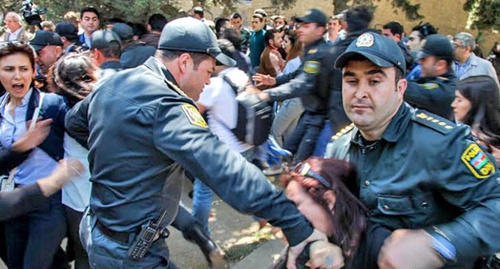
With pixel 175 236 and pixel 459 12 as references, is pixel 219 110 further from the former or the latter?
pixel 459 12

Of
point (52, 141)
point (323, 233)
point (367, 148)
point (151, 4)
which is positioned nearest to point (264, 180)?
point (323, 233)

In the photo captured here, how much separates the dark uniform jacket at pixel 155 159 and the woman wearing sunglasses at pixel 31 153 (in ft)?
→ 3.12

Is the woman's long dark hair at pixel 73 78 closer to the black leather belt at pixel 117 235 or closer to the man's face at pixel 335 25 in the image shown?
the black leather belt at pixel 117 235

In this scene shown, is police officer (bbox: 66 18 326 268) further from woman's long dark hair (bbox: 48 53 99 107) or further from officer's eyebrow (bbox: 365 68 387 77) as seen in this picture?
woman's long dark hair (bbox: 48 53 99 107)

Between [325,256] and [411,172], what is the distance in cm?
46

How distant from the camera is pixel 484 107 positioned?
3.16 m

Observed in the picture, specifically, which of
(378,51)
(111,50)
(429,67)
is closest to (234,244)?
(111,50)

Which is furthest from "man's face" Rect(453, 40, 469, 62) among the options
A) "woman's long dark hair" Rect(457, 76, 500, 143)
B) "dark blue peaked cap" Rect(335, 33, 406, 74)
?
"dark blue peaked cap" Rect(335, 33, 406, 74)

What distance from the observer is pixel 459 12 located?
1711 cm

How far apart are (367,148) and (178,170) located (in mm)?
875

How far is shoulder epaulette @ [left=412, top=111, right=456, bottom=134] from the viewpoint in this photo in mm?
1758

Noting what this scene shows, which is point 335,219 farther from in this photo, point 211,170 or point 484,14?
point 484,14

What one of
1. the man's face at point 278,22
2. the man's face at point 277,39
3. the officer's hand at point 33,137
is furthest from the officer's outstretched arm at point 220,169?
the man's face at point 278,22

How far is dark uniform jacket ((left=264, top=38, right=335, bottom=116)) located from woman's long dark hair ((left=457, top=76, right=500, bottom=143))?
1211mm
